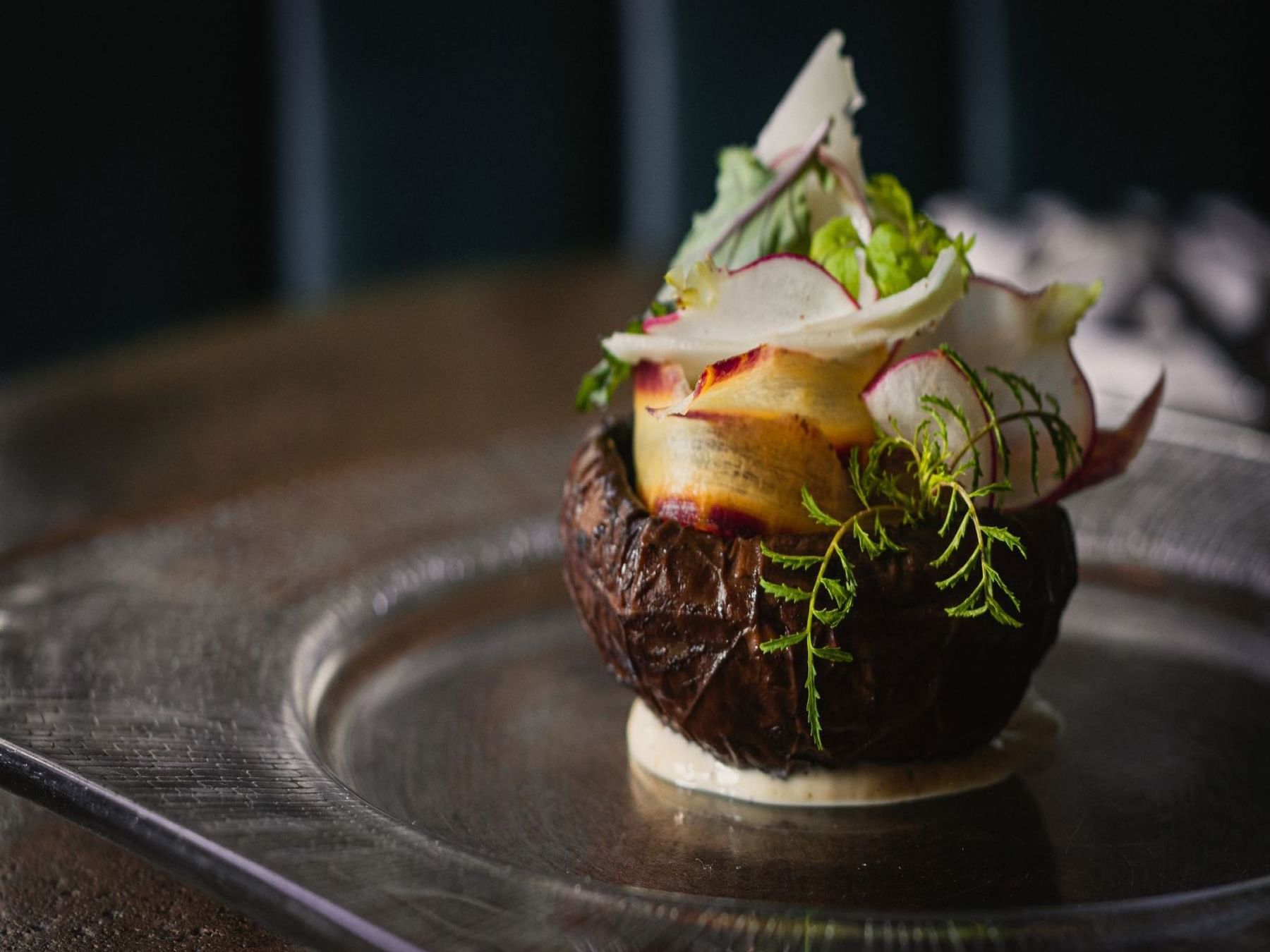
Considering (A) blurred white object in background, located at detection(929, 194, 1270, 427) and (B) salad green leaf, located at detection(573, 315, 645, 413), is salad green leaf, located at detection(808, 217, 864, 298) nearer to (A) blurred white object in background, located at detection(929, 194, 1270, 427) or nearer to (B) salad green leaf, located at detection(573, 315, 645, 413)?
(B) salad green leaf, located at detection(573, 315, 645, 413)

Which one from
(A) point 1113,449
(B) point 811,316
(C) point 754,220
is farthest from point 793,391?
(A) point 1113,449

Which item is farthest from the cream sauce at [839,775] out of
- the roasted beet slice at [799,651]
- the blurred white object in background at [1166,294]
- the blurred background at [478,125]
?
the blurred background at [478,125]

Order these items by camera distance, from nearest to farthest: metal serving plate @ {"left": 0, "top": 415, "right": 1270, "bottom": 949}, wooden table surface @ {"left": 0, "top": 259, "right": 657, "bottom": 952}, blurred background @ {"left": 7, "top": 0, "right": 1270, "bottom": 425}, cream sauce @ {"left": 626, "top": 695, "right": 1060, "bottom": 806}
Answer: metal serving plate @ {"left": 0, "top": 415, "right": 1270, "bottom": 949} < cream sauce @ {"left": 626, "top": 695, "right": 1060, "bottom": 806} < wooden table surface @ {"left": 0, "top": 259, "right": 657, "bottom": 952} < blurred background @ {"left": 7, "top": 0, "right": 1270, "bottom": 425}

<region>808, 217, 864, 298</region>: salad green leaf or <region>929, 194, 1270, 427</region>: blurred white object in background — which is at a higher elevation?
<region>808, 217, 864, 298</region>: salad green leaf

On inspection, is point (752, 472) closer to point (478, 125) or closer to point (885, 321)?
point (885, 321)

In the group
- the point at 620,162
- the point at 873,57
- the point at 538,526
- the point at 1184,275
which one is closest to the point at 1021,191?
the point at 873,57

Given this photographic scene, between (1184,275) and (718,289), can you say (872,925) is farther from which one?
(1184,275)

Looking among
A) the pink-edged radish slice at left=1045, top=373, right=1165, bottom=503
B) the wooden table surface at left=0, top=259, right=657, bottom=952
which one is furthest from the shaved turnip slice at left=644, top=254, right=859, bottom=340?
the wooden table surface at left=0, top=259, right=657, bottom=952
